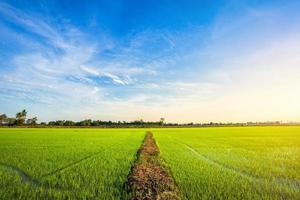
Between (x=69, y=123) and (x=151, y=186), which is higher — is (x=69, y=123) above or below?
above

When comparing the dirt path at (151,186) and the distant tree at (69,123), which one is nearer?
the dirt path at (151,186)

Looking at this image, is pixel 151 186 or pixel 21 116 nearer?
pixel 151 186

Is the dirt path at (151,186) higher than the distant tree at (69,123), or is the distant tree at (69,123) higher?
the distant tree at (69,123)

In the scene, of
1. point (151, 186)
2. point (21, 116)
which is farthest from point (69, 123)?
point (151, 186)

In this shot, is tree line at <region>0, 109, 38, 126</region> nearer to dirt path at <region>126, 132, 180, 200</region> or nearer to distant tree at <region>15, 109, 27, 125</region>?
distant tree at <region>15, 109, 27, 125</region>

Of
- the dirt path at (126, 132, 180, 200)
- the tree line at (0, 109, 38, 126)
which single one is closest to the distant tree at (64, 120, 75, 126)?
the tree line at (0, 109, 38, 126)

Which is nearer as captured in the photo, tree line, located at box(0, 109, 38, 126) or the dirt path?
the dirt path

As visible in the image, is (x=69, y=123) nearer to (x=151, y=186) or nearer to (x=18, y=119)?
(x=18, y=119)

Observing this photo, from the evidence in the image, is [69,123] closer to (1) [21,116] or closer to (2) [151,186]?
(1) [21,116]

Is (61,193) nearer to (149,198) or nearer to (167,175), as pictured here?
(149,198)

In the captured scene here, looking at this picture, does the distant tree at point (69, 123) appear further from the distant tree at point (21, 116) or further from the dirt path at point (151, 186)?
the dirt path at point (151, 186)

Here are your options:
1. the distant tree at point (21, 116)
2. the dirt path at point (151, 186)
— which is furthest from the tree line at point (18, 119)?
the dirt path at point (151, 186)

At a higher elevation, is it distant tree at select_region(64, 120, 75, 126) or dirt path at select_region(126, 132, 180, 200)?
distant tree at select_region(64, 120, 75, 126)

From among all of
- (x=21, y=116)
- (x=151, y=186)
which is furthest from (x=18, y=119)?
(x=151, y=186)
